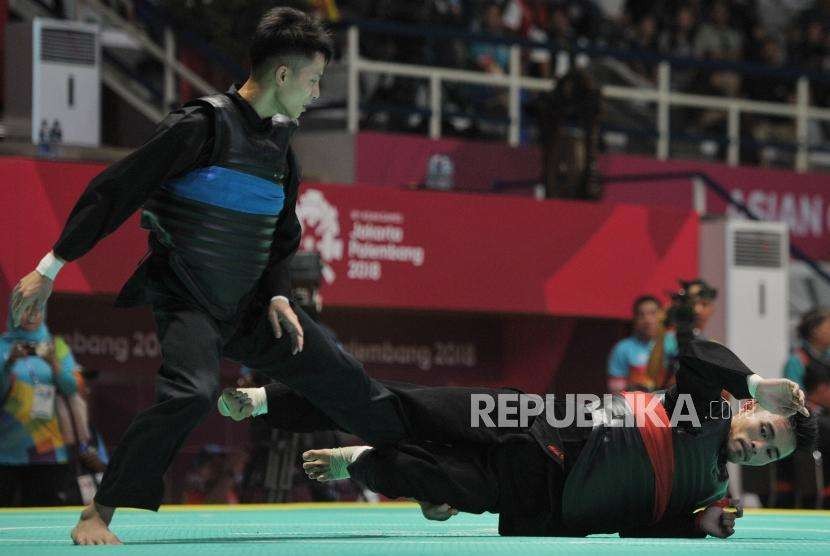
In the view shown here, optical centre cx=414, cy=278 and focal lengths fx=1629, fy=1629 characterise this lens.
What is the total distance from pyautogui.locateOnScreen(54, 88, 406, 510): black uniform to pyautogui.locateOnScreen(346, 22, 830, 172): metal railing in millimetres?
6914

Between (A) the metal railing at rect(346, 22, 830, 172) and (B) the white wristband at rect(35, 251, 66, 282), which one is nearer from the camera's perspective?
(B) the white wristband at rect(35, 251, 66, 282)

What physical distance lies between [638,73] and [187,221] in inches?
447

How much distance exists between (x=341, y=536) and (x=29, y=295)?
1.38m

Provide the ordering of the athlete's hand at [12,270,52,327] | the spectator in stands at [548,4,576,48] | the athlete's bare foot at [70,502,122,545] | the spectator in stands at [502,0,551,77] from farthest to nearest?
the spectator in stands at [548,4,576,48] < the spectator in stands at [502,0,551,77] < the athlete's bare foot at [70,502,122,545] < the athlete's hand at [12,270,52,327]

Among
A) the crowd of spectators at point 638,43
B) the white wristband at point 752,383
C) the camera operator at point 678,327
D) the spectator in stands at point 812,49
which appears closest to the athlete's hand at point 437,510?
the white wristband at point 752,383

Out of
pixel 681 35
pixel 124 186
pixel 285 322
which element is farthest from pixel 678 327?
pixel 681 35

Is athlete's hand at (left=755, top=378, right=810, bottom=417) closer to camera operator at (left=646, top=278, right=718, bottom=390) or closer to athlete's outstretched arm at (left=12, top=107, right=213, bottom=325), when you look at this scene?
athlete's outstretched arm at (left=12, top=107, right=213, bottom=325)

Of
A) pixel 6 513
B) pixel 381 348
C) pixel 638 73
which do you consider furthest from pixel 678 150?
pixel 6 513

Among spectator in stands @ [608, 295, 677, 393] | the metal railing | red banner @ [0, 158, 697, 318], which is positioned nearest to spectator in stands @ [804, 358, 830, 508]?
spectator in stands @ [608, 295, 677, 393]

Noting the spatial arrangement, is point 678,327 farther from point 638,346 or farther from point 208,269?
point 208,269

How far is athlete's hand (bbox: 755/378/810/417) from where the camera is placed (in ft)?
16.0

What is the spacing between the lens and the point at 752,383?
16.4ft

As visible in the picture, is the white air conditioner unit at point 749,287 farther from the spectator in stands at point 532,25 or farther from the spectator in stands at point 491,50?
the spectator in stands at point 491,50

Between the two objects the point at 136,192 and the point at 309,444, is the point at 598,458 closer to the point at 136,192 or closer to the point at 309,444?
the point at 136,192
